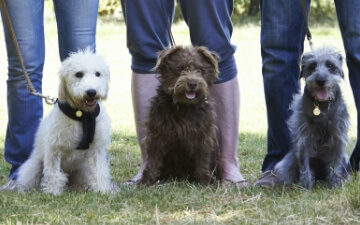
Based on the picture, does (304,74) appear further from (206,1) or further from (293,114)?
(206,1)

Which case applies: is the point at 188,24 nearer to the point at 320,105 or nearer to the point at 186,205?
the point at 320,105

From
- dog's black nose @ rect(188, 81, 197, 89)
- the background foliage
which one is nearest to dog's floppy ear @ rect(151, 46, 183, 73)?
dog's black nose @ rect(188, 81, 197, 89)

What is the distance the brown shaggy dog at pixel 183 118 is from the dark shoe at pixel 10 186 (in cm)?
97

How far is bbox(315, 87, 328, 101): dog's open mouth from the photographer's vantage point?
5008 mm

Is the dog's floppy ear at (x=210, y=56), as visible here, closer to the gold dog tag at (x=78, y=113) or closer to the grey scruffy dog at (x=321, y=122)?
the grey scruffy dog at (x=321, y=122)

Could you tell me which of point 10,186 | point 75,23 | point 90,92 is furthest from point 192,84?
point 10,186

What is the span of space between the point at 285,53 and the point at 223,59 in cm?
49

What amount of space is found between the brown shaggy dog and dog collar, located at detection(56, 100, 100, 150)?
434mm

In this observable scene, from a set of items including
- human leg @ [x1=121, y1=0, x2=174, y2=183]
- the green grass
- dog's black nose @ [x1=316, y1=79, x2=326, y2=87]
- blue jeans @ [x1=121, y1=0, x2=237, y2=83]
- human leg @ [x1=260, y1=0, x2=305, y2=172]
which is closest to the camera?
the green grass

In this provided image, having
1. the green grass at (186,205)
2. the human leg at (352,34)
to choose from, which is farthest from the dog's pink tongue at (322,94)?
the green grass at (186,205)

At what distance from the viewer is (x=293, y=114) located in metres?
5.30

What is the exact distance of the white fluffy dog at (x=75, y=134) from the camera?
511 centimetres

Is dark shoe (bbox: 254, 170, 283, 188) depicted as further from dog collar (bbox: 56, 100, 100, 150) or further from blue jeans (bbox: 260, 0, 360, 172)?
dog collar (bbox: 56, 100, 100, 150)

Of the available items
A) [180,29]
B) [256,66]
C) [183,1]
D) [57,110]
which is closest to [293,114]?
[183,1]
